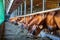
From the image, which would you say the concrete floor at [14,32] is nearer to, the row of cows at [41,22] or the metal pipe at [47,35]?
the row of cows at [41,22]

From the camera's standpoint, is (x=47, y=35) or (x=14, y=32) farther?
(x=14, y=32)

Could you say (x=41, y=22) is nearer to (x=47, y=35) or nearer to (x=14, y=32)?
(x=47, y=35)

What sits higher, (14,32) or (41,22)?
(41,22)

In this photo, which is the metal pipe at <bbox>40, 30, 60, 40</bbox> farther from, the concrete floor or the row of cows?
the concrete floor

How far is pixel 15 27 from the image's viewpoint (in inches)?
47.3

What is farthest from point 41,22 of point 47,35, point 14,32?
point 14,32

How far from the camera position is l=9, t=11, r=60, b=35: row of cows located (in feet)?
2.31

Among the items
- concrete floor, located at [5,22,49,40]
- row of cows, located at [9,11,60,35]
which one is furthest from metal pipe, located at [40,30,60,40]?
concrete floor, located at [5,22,49,40]

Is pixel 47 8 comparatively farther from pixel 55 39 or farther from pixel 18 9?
pixel 18 9

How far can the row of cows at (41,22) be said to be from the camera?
27.8 inches

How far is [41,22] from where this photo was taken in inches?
32.7

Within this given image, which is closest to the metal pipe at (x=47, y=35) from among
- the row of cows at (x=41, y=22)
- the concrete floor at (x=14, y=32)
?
the row of cows at (x=41, y=22)

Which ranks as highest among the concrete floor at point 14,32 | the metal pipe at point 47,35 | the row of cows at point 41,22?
the row of cows at point 41,22

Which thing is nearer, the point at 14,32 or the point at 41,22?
the point at 41,22
